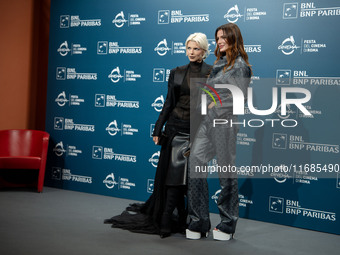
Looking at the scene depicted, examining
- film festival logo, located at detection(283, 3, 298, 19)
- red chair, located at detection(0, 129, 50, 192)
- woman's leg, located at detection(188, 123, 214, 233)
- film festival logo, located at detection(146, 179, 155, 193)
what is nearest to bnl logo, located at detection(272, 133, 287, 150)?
woman's leg, located at detection(188, 123, 214, 233)

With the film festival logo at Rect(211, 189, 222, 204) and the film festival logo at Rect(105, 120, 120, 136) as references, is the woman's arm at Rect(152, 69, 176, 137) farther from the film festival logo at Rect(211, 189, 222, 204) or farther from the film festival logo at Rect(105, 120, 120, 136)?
the film festival logo at Rect(105, 120, 120, 136)

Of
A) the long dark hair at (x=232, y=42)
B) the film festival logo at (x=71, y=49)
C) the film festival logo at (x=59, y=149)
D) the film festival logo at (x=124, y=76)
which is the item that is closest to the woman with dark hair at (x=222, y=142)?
the long dark hair at (x=232, y=42)

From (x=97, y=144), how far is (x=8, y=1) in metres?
2.27

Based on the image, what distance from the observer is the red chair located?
Result: 18.4ft

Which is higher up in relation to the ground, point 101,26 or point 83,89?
point 101,26

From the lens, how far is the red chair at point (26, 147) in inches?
221

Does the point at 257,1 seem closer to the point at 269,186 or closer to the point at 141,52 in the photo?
the point at 141,52

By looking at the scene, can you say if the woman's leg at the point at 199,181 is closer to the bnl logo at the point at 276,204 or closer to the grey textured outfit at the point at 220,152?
the grey textured outfit at the point at 220,152

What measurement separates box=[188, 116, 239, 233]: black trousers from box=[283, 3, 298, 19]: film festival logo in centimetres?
146

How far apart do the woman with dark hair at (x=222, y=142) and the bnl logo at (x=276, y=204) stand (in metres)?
0.91

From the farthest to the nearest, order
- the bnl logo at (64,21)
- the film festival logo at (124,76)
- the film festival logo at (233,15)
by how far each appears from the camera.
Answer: the bnl logo at (64,21) → the film festival logo at (124,76) → the film festival logo at (233,15)

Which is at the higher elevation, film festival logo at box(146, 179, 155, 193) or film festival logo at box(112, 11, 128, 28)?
film festival logo at box(112, 11, 128, 28)

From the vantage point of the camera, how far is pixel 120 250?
359 centimetres

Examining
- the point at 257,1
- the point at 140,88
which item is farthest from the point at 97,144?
the point at 257,1
